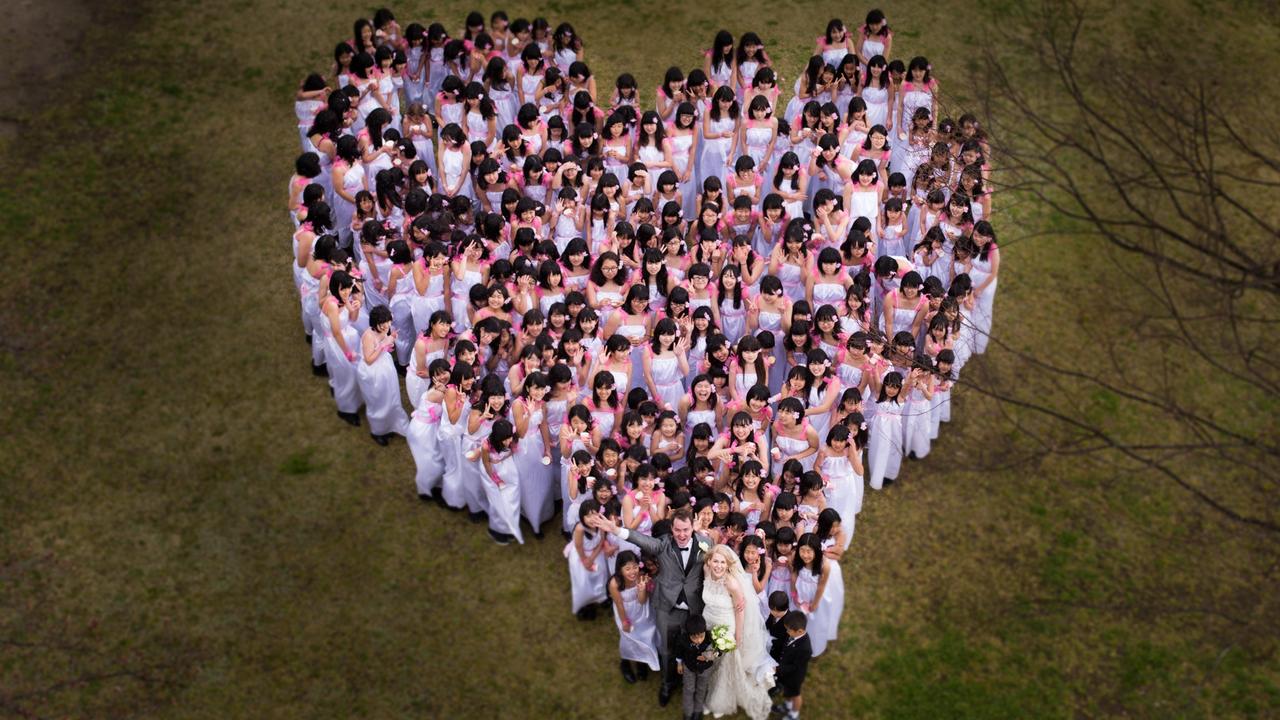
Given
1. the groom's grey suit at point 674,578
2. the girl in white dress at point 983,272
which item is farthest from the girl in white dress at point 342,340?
the girl in white dress at point 983,272

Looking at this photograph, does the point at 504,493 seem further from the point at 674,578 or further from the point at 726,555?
the point at 726,555

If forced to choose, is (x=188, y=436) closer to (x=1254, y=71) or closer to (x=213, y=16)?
(x=213, y=16)

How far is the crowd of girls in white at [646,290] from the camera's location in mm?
11016

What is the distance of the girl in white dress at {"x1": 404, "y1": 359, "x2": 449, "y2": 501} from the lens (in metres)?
11.7

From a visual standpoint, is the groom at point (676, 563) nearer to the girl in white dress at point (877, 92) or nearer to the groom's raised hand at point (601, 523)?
the groom's raised hand at point (601, 523)

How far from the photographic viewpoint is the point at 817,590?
10484 mm

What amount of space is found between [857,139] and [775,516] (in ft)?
18.1

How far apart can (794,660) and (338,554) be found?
453 cm

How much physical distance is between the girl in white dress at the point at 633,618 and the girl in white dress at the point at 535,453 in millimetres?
1431

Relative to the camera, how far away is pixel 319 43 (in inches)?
717

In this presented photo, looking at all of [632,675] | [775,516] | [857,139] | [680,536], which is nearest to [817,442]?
[775,516]

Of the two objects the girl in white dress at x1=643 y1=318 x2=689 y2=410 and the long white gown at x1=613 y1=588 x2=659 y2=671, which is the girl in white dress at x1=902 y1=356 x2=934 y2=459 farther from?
the long white gown at x1=613 y1=588 x2=659 y2=671

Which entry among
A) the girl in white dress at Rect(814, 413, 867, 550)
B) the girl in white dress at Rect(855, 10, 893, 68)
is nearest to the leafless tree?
the girl in white dress at Rect(814, 413, 867, 550)

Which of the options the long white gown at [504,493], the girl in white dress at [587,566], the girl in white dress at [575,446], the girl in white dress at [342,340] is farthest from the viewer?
the girl in white dress at [342,340]
